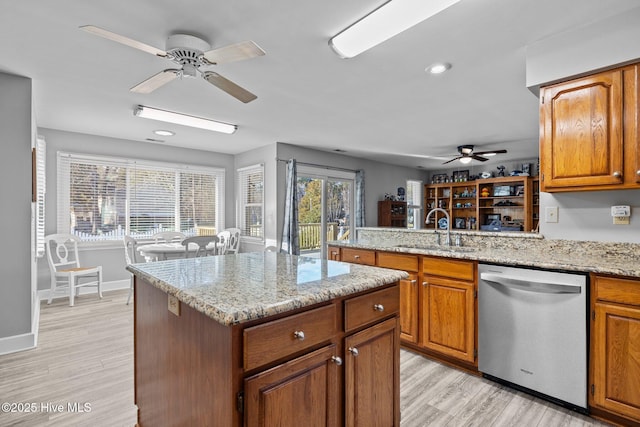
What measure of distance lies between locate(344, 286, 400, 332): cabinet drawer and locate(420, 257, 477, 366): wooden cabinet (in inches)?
42.6

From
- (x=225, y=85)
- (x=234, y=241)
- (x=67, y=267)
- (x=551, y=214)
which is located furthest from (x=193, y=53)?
(x=67, y=267)

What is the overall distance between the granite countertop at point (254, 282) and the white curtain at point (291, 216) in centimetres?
327

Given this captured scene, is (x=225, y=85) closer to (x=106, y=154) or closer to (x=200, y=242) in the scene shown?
(x=200, y=242)

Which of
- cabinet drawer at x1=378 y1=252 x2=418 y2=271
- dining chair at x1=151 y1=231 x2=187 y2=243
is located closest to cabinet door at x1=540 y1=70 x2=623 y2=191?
cabinet drawer at x1=378 y1=252 x2=418 y2=271

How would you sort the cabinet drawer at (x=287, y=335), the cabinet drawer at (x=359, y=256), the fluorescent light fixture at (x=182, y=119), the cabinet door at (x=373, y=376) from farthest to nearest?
1. the fluorescent light fixture at (x=182, y=119)
2. the cabinet drawer at (x=359, y=256)
3. the cabinet door at (x=373, y=376)
4. the cabinet drawer at (x=287, y=335)

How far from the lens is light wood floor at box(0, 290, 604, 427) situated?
193cm

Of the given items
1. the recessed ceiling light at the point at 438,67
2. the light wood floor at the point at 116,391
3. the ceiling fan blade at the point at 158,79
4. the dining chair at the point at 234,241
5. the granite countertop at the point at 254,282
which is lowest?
the light wood floor at the point at 116,391

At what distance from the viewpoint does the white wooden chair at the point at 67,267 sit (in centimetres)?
420

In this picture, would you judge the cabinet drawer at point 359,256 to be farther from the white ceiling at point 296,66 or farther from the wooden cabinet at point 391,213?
the wooden cabinet at point 391,213

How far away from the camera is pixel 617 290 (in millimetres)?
1806

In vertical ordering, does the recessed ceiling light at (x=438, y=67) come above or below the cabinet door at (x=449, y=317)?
above

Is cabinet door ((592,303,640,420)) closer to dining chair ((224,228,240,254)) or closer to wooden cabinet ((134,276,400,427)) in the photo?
wooden cabinet ((134,276,400,427))

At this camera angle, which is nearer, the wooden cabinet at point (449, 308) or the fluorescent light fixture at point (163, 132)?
the wooden cabinet at point (449, 308)

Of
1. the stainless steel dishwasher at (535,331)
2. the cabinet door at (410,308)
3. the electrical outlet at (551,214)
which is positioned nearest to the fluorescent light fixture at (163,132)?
the cabinet door at (410,308)
